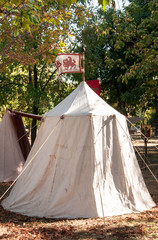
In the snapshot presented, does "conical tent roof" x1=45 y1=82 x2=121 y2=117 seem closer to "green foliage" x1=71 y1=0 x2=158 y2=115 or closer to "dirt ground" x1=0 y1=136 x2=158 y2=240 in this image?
"dirt ground" x1=0 y1=136 x2=158 y2=240

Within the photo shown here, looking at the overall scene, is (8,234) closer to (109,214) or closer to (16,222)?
(16,222)

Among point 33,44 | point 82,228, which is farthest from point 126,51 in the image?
point 82,228

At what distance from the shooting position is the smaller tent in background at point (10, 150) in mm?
10750

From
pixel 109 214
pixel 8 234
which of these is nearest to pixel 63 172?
pixel 109 214

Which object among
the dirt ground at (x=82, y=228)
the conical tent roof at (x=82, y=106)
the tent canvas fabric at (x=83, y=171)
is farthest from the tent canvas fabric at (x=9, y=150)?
the dirt ground at (x=82, y=228)

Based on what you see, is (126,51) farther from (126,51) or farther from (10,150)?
(10,150)

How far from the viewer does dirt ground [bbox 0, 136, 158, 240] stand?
509 centimetres

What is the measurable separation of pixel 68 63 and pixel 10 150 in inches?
187

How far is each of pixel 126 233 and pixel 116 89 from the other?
57.7 feet

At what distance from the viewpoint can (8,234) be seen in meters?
5.21

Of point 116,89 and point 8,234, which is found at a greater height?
point 116,89

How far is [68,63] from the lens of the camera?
7457 mm

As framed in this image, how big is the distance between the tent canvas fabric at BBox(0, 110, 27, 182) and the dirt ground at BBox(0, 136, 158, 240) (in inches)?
175

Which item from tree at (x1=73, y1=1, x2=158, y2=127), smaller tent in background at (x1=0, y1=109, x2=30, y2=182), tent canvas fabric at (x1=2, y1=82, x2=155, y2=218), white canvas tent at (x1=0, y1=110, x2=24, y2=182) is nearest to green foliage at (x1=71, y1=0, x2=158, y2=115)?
tree at (x1=73, y1=1, x2=158, y2=127)
